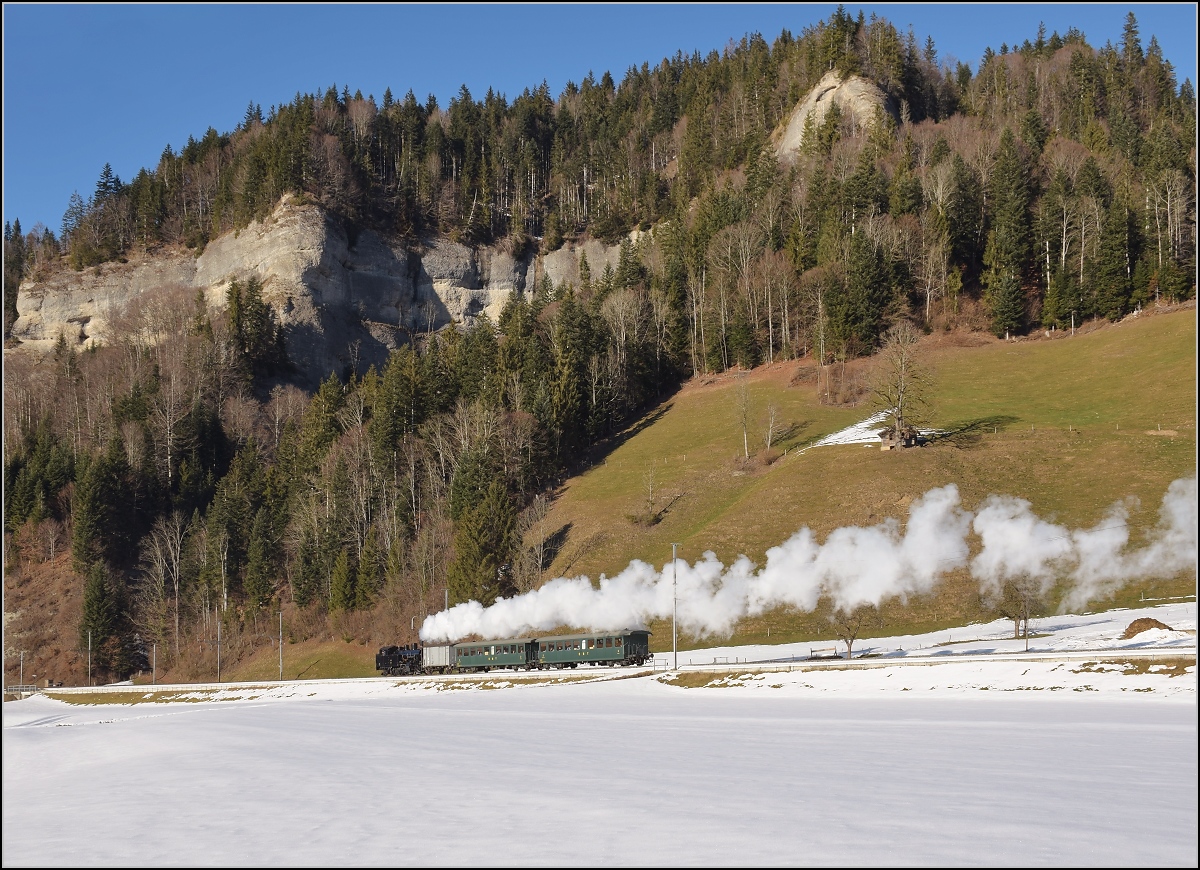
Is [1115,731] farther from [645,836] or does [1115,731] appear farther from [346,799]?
[346,799]

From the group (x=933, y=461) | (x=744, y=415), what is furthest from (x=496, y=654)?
(x=744, y=415)

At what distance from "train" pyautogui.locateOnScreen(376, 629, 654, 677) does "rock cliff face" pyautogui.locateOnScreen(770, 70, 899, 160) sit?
3880 inches

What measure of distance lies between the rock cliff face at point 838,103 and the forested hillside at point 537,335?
9.52ft

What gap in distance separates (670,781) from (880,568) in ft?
136

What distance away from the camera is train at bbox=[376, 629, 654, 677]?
1939 inches

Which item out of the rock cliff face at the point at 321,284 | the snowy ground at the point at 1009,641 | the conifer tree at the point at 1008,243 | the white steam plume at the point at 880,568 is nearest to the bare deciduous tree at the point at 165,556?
the rock cliff face at the point at 321,284

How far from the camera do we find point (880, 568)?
5397cm

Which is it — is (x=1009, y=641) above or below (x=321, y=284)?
below

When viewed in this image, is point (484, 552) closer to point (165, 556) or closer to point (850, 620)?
point (850, 620)

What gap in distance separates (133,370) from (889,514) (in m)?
101

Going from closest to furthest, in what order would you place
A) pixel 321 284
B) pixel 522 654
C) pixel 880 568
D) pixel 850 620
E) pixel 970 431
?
pixel 850 620 < pixel 880 568 < pixel 522 654 < pixel 970 431 < pixel 321 284

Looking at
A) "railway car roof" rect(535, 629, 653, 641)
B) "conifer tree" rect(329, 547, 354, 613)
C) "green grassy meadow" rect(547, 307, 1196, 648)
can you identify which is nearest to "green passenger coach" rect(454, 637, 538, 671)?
"railway car roof" rect(535, 629, 653, 641)

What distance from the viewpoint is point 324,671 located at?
232 ft

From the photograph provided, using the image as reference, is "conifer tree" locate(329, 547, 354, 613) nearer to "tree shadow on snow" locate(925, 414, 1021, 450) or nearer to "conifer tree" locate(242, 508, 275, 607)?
"conifer tree" locate(242, 508, 275, 607)
